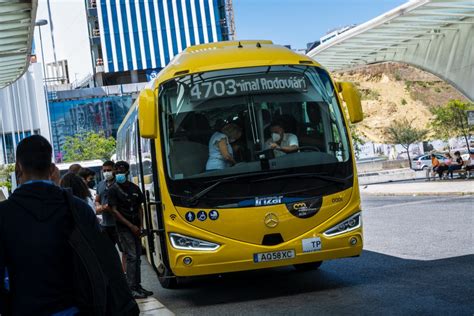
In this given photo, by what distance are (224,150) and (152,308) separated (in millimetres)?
2123

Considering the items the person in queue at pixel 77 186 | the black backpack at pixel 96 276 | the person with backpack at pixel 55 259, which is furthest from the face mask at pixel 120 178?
the black backpack at pixel 96 276

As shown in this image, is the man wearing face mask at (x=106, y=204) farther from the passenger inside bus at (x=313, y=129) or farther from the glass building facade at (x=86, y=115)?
the glass building facade at (x=86, y=115)

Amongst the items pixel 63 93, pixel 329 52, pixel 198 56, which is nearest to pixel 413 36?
pixel 329 52

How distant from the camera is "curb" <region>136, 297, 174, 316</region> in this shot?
10262 mm

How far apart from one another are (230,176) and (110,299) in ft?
21.0

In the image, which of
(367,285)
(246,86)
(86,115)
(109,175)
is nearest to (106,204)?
(109,175)

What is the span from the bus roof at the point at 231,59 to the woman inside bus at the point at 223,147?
0.87 metres

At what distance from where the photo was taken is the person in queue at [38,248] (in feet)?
14.0

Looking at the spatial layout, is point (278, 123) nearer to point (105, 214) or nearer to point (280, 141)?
point (280, 141)

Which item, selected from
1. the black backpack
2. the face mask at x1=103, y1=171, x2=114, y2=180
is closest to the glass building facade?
the face mask at x1=103, y1=171, x2=114, y2=180

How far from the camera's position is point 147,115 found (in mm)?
10719

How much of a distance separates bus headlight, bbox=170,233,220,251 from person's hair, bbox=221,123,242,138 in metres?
1.38

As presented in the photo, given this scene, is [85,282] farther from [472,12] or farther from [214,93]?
[472,12]

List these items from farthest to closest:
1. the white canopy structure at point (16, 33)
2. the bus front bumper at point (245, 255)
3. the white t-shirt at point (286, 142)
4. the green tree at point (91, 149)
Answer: the green tree at point (91, 149), the white canopy structure at point (16, 33), the white t-shirt at point (286, 142), the bus front bumper at point (245, 255)
